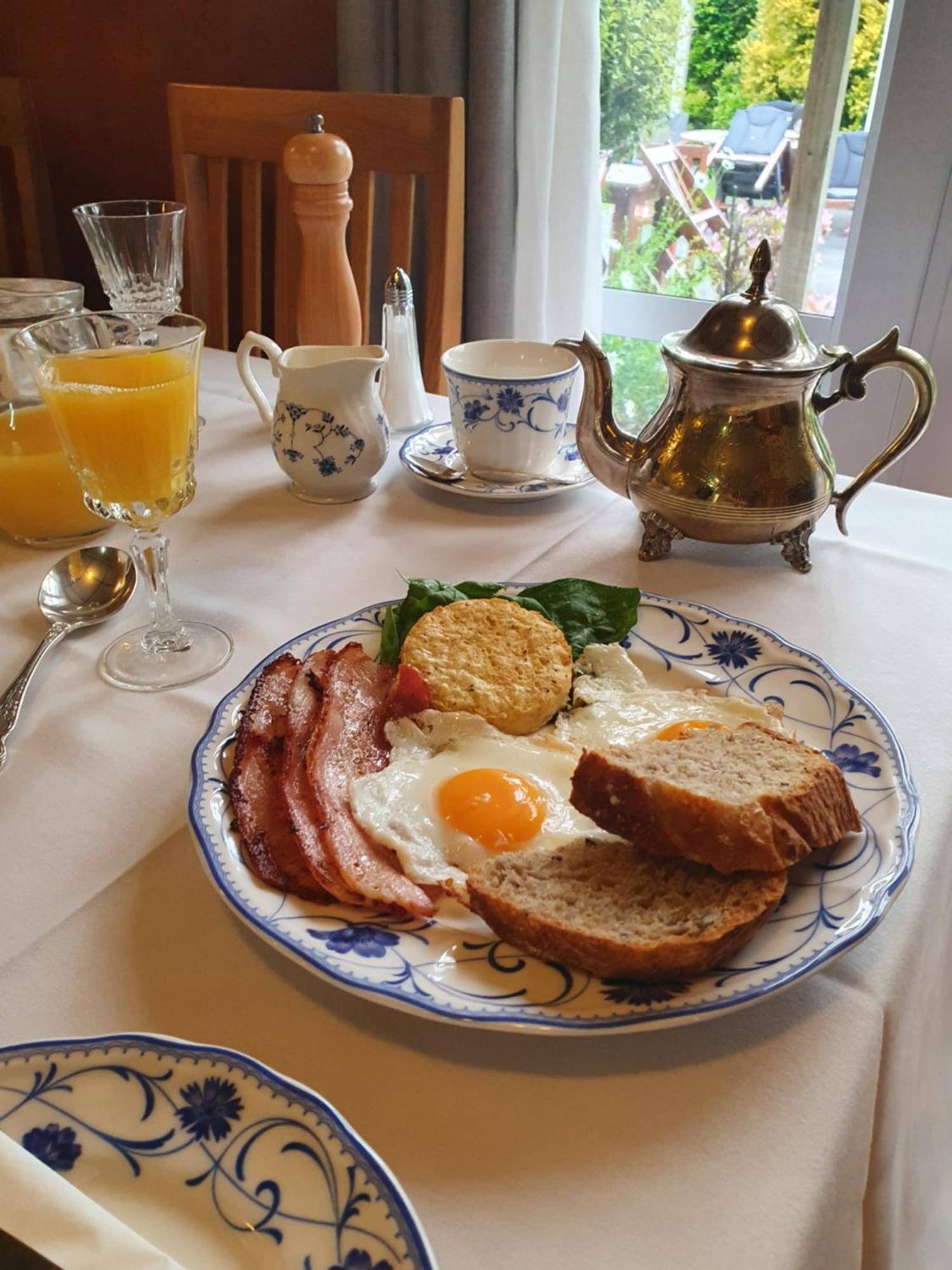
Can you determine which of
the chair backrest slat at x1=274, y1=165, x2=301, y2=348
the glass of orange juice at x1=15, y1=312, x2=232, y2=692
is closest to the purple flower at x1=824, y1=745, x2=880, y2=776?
the glass of orange juice at x1=15, y1=312, x2=232, y2=692

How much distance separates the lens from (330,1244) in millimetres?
438

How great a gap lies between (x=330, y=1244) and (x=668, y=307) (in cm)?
267

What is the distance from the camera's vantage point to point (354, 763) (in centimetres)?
85

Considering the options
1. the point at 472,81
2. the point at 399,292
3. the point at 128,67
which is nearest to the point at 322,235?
the point at 399,292

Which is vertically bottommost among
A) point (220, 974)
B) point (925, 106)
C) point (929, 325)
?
point (220, 974)

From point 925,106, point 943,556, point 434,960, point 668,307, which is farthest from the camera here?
point 668,307

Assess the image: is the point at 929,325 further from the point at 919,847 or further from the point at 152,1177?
the point at 152,1177

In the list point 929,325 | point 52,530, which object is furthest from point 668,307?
point 52,530

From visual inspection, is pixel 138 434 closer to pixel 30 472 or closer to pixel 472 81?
pixel 30 472

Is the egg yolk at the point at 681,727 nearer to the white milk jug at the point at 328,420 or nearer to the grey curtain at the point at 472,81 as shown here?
the white milk jug at the point at 328,420

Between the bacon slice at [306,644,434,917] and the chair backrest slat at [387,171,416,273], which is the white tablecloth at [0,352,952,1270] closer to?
the bacon slice at [306,644,434,917]

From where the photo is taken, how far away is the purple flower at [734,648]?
3.18 feet

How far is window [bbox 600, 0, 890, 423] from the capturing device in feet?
7.41

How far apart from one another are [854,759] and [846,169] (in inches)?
79.5
